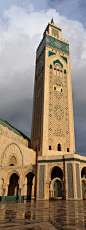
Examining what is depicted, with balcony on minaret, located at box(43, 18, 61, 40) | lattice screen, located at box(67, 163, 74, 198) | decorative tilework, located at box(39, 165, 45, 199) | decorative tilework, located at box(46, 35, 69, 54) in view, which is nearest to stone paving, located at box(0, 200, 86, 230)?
lattice screen, located at box(67, 163, 74, 198)

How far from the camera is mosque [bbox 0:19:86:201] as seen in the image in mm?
11469

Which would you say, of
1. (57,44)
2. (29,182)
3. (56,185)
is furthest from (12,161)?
(57,44)

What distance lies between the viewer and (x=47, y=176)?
459 inches

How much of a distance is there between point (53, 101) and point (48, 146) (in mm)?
Answer: 5213

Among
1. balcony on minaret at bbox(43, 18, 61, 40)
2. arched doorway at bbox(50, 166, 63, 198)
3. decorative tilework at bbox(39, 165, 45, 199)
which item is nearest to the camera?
decorative tilework at bbox(39, 165, 45, 199)

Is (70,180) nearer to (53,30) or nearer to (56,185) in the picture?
(56,185)

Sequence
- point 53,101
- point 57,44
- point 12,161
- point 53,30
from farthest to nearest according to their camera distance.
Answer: point 53,30 < point 57,44 < point 53,101 < point 12,161

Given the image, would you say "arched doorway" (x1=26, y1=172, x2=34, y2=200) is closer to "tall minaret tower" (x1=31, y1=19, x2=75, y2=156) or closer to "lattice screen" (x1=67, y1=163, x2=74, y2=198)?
"tall minaret tower" (x1=31, y1=19, x2=75, y2=156)

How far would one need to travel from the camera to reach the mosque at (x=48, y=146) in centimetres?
1147

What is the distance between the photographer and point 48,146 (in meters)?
16.5

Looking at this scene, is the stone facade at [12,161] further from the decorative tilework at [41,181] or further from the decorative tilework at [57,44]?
the decorative tilework at [57,44]

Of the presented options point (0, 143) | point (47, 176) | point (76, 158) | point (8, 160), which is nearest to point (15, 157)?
point (8, 160)

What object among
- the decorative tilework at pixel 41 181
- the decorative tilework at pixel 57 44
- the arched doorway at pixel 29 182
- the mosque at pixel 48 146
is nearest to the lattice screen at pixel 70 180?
the mosque at pixel 48 146

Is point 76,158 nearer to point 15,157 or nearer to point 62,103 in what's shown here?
point 15,157
